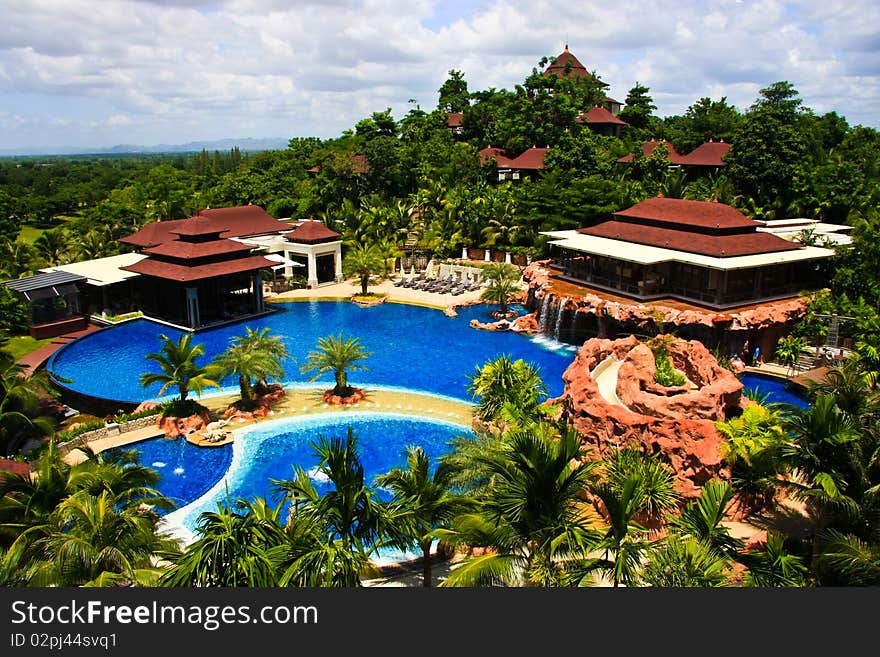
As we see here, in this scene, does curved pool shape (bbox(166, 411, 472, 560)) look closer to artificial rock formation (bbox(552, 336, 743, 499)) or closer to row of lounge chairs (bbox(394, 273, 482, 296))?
artificial rock formation (bbox(552, 336, 743, 499))

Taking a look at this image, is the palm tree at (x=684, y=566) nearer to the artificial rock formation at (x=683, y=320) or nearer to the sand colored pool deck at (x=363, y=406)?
the sand colored pool deck at (x=363, y=406)

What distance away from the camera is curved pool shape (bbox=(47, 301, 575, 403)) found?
27.0 meters

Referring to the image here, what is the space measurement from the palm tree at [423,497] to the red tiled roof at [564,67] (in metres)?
78.8

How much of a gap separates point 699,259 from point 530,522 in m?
24.6

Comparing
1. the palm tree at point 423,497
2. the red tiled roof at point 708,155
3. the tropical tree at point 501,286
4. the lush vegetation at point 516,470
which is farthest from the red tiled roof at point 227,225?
the palm tree at point 423,497

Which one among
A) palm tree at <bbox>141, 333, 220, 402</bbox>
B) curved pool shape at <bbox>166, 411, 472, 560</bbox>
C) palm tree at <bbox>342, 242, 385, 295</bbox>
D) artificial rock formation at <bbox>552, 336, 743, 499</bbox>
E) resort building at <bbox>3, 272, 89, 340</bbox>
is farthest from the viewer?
palm tree at <bbox>342, 242, 385, 295</bbox>

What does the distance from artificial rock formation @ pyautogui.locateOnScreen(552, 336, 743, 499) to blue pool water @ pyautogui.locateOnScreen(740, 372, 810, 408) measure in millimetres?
6791

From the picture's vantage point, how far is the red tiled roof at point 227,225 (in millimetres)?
42562

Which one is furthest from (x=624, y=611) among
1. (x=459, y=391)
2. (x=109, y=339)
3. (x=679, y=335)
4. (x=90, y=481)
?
(x=109, y=339)

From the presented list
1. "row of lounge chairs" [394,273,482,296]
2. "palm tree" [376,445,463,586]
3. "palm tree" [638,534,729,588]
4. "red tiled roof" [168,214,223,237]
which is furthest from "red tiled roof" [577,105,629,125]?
"palm tree" [638,534,729,588]

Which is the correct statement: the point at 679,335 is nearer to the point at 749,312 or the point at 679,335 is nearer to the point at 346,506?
the point at 749,312

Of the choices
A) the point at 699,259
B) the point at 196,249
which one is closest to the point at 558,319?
the point at 699,259

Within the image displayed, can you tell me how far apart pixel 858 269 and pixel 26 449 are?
109ft

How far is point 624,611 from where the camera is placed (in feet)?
21.3
